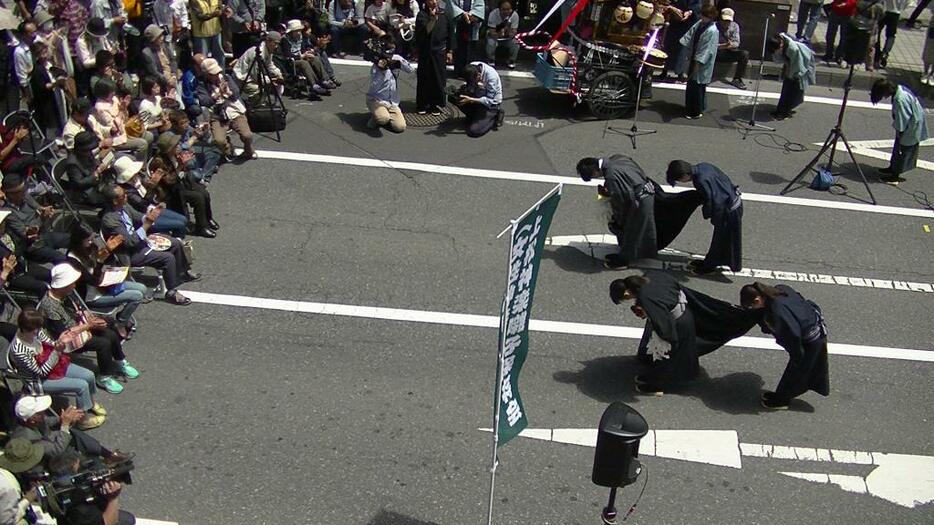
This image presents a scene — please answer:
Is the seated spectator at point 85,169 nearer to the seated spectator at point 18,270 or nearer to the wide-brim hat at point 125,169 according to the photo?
the wide-brim hat at point 125,169

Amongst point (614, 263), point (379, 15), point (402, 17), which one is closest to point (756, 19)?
point (402, 17)

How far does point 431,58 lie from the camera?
46.9 ft

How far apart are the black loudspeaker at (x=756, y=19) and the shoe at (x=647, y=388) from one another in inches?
380

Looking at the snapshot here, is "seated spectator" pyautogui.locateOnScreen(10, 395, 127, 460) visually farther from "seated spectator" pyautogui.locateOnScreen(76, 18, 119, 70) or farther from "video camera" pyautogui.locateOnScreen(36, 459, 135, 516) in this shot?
"seated spectator" pyautogui.locateOnScreen(76, 18, 119, 70)

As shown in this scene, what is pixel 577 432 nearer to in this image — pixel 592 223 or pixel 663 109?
pixel 592 223

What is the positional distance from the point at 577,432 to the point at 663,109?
8.14 m

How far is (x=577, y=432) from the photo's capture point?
8500 millimetres

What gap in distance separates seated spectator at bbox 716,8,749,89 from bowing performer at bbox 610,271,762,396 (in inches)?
318

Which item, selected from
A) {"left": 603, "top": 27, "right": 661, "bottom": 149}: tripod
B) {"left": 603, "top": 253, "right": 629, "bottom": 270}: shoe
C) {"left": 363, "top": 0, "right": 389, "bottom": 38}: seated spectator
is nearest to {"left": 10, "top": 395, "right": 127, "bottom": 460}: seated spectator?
{"left": 603, "top": 253, "right": 629, "bottom": 270}: shoe

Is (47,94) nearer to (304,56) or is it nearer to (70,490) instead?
(304,56)

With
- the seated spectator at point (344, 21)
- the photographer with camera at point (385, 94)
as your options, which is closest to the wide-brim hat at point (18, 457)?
the photographer with camera at point (385, 94)

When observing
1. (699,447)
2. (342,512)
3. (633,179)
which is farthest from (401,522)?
(633,179)

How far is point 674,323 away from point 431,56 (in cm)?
696

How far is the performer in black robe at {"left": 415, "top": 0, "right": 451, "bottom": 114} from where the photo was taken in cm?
1430
